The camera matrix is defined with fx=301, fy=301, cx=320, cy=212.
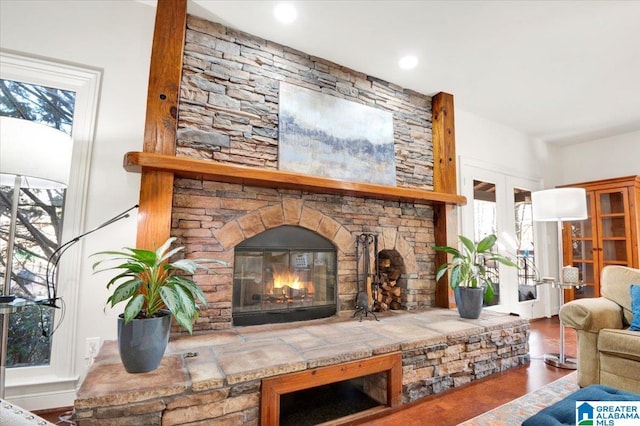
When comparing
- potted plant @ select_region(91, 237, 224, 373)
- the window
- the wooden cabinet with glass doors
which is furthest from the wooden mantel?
the wooden cabinet with glass doors

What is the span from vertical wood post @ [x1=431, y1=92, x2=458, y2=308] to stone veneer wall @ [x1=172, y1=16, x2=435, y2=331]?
23 centimetres

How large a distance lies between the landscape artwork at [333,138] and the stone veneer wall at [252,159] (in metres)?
0.10

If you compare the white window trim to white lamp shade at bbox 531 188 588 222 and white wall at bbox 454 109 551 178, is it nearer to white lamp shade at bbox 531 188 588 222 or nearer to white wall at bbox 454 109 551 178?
white wall at bbox 454 109 551 178

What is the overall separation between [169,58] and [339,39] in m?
1.41

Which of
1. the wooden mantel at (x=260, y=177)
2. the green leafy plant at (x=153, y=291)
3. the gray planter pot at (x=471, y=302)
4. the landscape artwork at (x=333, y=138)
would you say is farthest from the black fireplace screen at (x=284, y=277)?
the gray planter pot at (x=471, y=302)

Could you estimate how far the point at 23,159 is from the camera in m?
1.52

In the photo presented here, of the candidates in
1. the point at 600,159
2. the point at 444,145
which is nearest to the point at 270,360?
the point at 444,145

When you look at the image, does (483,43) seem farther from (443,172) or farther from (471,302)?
(471,302)

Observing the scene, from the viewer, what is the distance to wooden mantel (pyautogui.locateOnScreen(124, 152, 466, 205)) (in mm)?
2027

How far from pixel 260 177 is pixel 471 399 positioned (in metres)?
2.25

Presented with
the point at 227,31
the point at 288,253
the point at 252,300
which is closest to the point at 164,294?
the point at 252,300

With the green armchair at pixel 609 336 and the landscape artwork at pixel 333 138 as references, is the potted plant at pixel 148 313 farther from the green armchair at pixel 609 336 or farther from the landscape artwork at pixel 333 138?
the green armchair at pixel 609 336

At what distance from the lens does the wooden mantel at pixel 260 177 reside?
2.03m

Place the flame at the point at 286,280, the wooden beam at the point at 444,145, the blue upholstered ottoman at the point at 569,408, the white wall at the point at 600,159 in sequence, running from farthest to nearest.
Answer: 1. the white wall at the point at 600,159
2. the wooden beam at the point at 444,145
3. the flame at the point at 286,280
4. the blue upholstered ottoman at the point at 569,408
